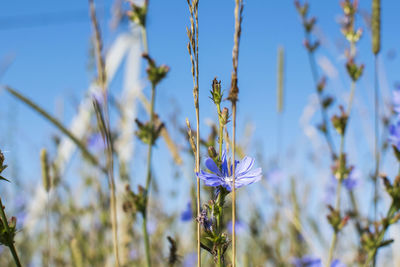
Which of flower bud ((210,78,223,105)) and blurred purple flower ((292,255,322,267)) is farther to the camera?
blurred purple flower ((292,255,322,267))

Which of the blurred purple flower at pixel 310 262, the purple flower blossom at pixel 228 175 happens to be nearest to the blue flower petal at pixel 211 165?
the purple flower blossom at pixel 228 175

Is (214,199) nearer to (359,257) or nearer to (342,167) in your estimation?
(342,167)

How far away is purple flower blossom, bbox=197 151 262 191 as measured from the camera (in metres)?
0.71

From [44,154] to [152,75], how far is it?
0.48 meters

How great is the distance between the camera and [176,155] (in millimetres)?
1607

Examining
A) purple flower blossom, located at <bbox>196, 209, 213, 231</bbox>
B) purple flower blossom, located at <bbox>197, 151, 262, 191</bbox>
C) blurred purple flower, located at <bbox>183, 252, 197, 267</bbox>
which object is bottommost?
blurred purple flower, located at <bbox>183, 252, 197, 267</bbox>

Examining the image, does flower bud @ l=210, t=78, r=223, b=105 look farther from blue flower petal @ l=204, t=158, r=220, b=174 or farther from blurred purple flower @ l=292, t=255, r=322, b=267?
blurred purple flower @ l=292, t=255, r=322, b=267

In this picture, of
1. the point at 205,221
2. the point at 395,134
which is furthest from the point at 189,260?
the point at 205,221

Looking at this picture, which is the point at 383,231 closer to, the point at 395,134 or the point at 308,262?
the point at 395,134

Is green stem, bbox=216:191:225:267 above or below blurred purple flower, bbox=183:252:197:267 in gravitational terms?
above

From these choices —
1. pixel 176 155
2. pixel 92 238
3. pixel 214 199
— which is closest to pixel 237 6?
pixel 214 199

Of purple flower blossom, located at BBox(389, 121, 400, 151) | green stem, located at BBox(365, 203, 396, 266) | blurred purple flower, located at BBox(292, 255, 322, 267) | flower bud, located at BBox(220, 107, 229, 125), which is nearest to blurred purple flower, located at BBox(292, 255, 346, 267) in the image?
blurred purple flower, located at BBox(292, 255, 322, 267)

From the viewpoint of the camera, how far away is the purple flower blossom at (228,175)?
0.71m

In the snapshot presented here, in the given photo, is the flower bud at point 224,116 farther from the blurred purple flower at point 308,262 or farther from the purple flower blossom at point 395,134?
the blurred purple flower at point 308,262
